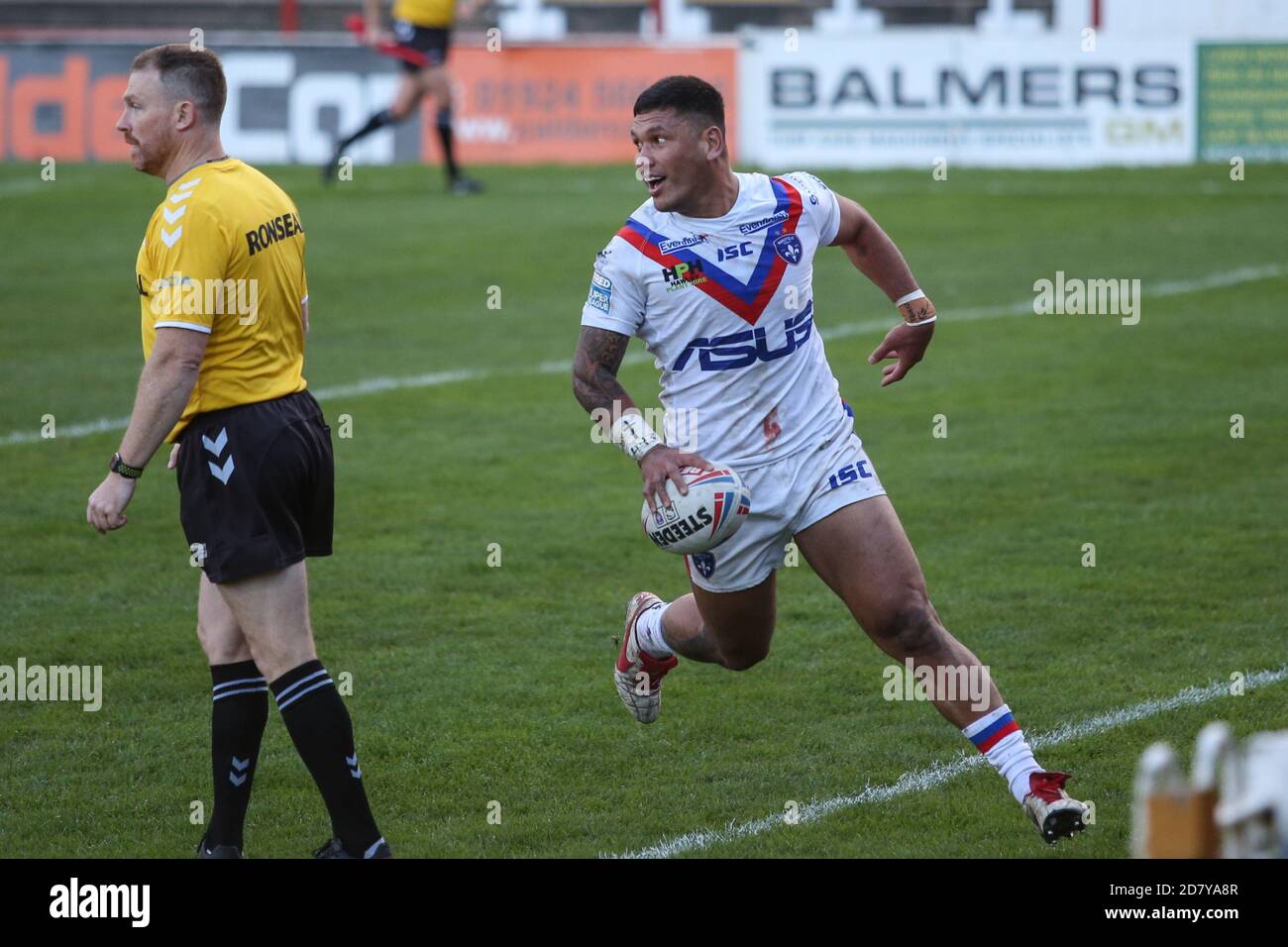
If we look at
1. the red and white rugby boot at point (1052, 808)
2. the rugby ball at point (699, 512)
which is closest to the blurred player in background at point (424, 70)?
the rugby ball at point (699, 512)

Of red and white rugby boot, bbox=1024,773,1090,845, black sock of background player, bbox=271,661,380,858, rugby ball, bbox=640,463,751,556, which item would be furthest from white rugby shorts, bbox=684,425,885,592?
black sock of background player, bbox=271,661,380,858

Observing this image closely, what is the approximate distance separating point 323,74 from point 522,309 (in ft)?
31.4

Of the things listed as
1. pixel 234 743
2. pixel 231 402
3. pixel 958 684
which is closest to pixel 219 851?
pixel 234 743

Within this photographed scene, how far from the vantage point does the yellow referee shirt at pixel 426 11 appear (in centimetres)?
2017

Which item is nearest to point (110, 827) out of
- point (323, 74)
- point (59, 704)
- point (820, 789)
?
point (59, 704)

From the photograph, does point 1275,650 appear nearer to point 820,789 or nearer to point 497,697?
point 820,789

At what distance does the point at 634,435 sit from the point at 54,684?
293 centimetres

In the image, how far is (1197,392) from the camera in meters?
11.7

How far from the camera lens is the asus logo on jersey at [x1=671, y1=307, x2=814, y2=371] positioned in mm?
5469

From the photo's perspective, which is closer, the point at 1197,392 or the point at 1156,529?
the point at 1156,529

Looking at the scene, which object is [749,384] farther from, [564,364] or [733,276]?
[564,364]

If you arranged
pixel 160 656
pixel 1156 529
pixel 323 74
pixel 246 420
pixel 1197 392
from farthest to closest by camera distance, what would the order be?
pixel 323 74 < pixel 1197 392 < pixel 1156 529 < pixel 160 656 < pixel 246 420

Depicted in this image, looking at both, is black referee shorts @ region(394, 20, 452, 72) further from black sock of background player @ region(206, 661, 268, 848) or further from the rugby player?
black sock of background player @ region(206, 661, 268, 848)

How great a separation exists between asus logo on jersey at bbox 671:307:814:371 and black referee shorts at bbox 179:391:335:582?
4.08 feet
